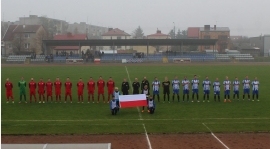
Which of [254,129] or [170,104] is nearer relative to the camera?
[254,129]

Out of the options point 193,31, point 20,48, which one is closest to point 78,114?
point 20,48

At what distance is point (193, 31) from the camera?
122 m

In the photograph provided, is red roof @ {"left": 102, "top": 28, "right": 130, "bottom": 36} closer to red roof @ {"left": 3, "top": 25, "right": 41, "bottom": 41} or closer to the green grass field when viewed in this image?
red roof @ {"left": 3, "top": 25, "right": 41, "bottom": 41}

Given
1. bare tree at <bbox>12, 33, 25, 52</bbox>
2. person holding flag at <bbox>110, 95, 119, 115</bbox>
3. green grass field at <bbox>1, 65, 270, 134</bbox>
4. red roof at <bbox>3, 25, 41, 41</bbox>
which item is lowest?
green grass field at <bbox>1, 65, 270, 134</bbox>

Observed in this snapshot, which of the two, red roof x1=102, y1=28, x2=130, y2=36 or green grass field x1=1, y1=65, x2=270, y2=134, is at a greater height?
red roof x1=102, y1=28, x2=130, y2=36

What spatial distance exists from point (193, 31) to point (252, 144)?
113m

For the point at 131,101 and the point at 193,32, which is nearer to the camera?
the point at 131,101

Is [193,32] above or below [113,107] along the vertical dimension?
above

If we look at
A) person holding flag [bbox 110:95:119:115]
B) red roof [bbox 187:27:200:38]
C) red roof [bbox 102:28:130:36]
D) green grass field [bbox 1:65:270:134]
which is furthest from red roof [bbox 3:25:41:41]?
person holding flag [bbox 110:95:119:115]

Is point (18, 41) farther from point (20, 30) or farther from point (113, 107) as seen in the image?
point (113, 107)

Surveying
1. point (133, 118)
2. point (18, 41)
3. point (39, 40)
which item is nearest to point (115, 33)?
point (39, 40)

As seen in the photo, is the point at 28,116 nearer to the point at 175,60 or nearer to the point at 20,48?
the point at 175,60

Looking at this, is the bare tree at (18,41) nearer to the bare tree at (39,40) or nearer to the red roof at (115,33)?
the bare tree at (39,40)

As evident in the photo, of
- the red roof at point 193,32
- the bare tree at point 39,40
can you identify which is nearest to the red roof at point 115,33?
the red roof at point 193,32
